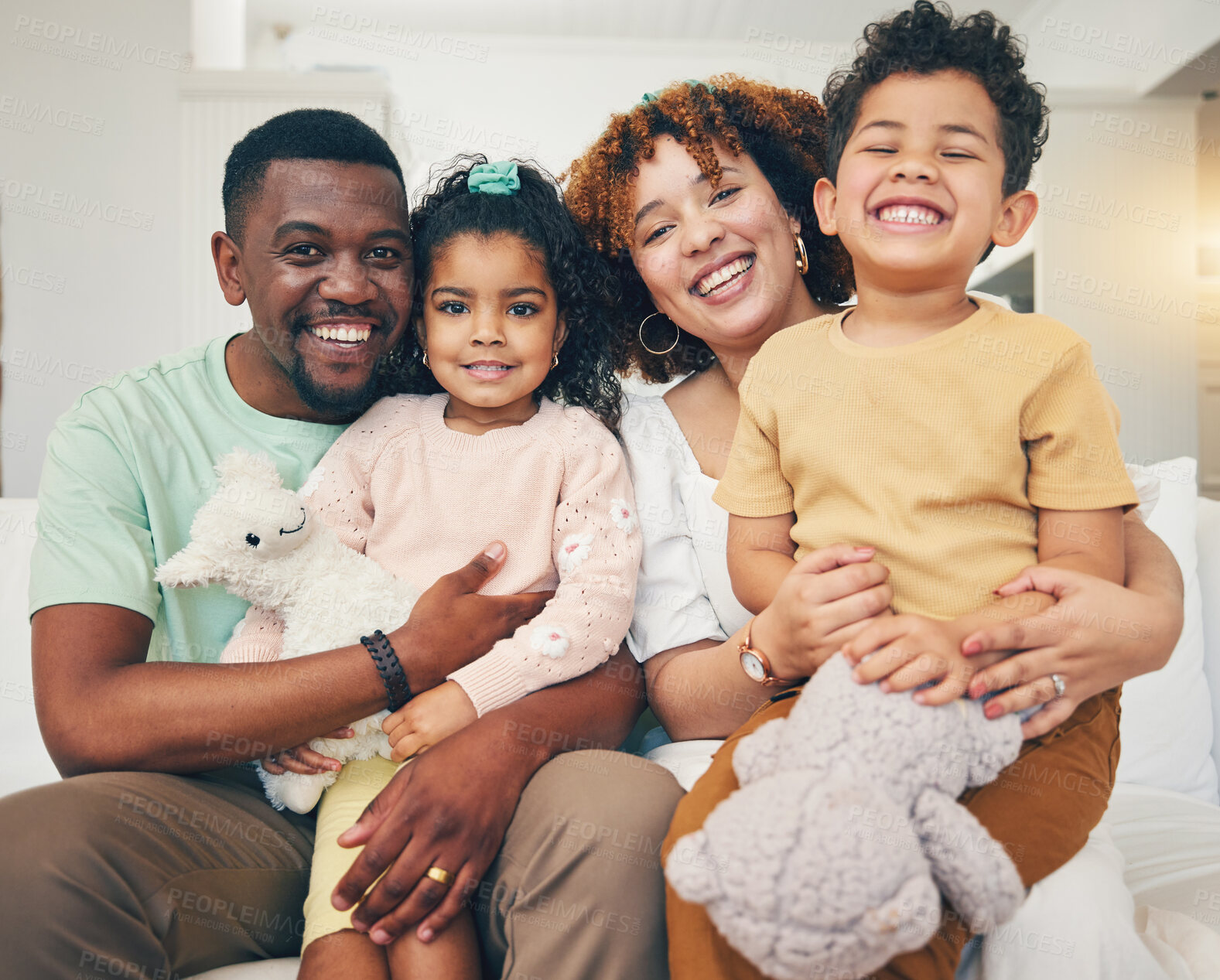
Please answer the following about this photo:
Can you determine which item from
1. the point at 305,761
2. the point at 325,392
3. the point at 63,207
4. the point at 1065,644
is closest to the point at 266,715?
the point at 305,761

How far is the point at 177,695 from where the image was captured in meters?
1.19

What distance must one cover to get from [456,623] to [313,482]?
38cm

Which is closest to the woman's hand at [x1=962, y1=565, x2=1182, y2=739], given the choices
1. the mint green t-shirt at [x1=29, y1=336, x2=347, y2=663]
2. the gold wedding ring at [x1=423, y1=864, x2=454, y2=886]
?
the gold wedding ring at [x1=423, y1=864, x2=454, y2=886]

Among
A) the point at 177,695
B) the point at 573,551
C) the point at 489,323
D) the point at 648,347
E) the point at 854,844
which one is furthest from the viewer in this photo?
the point at 648,347

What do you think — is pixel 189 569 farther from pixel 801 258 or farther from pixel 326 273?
pixel 801 258

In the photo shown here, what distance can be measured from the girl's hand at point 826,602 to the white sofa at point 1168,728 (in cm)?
58

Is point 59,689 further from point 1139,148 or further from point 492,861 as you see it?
point 1139,148

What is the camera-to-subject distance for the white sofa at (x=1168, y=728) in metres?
1.43

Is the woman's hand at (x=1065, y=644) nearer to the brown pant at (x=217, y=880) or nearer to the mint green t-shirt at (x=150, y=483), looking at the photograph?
the brown pant at (x=217, y=880)

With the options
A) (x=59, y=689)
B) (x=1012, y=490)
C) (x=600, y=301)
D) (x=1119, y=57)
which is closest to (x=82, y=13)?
(x=600, y=301)

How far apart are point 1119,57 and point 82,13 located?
566cm

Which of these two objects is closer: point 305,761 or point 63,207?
point 305,761

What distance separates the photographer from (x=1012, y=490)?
1.11 m

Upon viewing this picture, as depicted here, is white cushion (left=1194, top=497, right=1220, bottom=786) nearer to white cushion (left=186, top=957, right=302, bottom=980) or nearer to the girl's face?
the girl's face
